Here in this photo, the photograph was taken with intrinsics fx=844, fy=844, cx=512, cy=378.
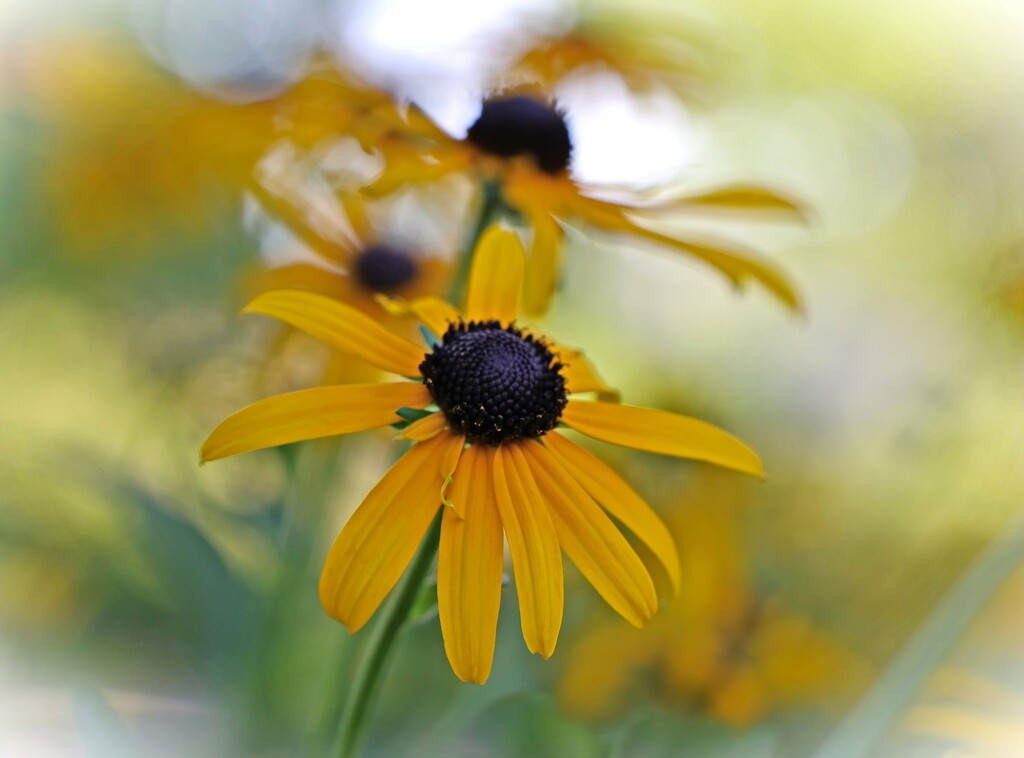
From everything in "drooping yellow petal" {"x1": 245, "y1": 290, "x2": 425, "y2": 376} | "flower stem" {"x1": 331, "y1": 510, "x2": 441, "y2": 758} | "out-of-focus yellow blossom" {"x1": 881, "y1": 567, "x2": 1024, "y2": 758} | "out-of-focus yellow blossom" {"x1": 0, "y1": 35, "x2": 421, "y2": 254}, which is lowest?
"flower stem" {"x1": 331, "y1": 510, "x2": 441, "y2": 758}

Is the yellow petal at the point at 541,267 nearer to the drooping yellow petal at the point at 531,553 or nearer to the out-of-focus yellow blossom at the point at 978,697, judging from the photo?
the drooping yellow petal at the point at 531,553

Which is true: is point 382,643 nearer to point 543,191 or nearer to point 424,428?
point 424,428

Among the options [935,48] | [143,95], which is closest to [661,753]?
[143,95]

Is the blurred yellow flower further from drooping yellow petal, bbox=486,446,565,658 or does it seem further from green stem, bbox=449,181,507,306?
drooping yellow petal, bbox=486,446,565,658

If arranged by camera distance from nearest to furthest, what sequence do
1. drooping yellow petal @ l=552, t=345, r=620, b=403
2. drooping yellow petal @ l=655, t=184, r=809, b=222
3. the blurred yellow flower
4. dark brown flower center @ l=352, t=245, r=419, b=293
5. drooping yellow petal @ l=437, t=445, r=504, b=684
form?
drooping yellow petal @ l=437, t=445, r=504, b=684
drooping yellow petal @ l=552, t=345, r=620, b=403
drooping yellow petal @ l=655, t=184, r=809, b=222
dark brown flower center @ l=352, t=245, r=419, b=293
the blurred yellow flower

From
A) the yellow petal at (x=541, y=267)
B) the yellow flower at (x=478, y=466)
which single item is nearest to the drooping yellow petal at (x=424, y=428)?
the yellow flower at (x=478, y=466)

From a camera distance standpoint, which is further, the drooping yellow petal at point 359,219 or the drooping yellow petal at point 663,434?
the drooping yellow petal at point 359,219

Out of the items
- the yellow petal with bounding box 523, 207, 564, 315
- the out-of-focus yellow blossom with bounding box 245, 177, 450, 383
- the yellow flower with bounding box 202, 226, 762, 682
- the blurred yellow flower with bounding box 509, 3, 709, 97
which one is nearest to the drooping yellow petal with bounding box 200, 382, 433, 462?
the yellow flower with bounding box 202, 226, 762, 682
